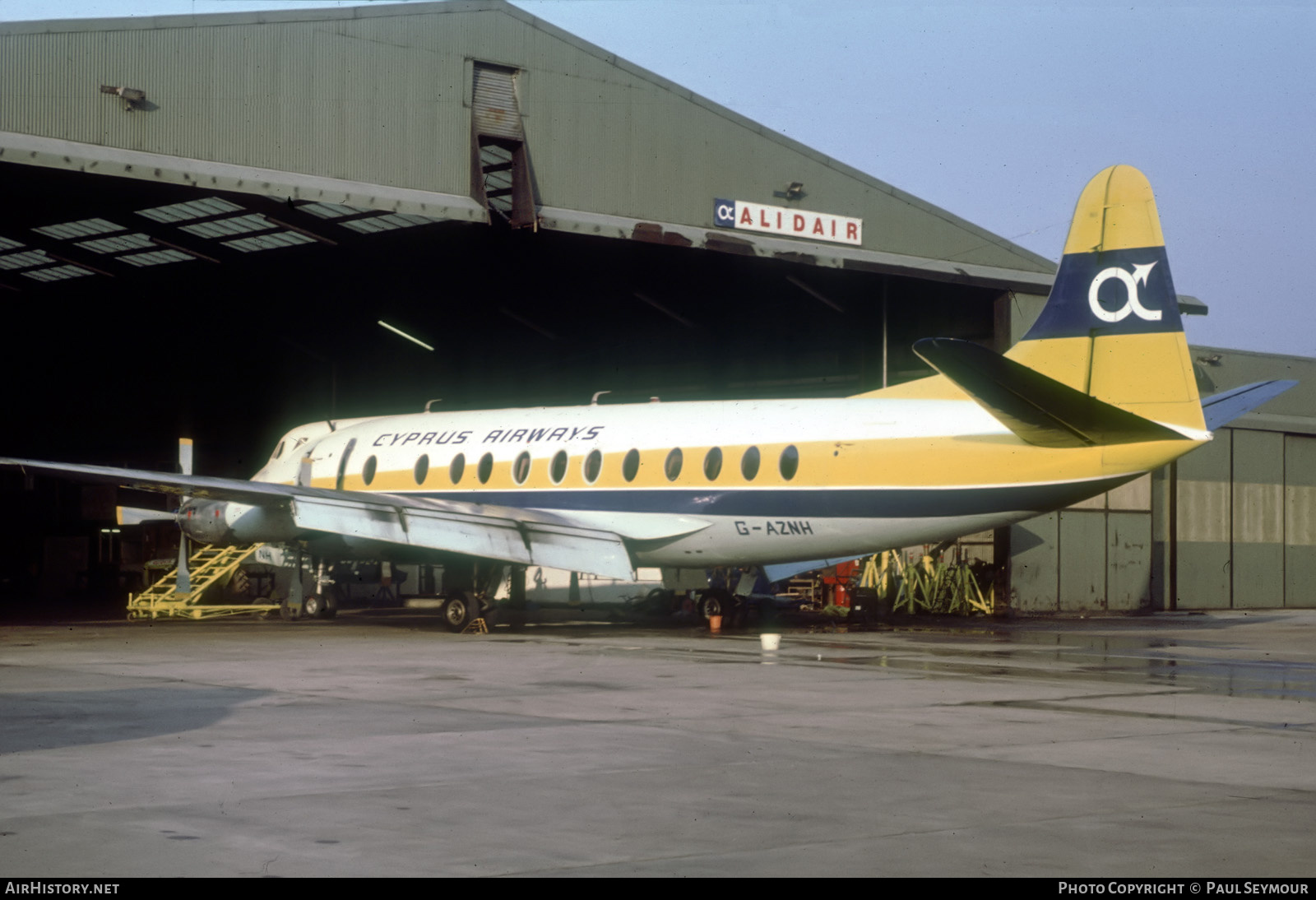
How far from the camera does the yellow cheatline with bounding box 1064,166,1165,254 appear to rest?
63.3 ft

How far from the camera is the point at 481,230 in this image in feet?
96.4

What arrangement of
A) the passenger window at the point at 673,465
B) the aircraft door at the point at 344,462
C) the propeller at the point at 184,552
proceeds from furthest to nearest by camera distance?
the aircraft door at the point at 344,462, the propeller at the point at 184,552, the passenger window at the point at 673,465

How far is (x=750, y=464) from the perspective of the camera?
22.6 m

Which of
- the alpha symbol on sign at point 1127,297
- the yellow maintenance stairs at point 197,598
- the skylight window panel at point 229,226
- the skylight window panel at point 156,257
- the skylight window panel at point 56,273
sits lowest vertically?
the yellow maintenance stairs at point 197,598

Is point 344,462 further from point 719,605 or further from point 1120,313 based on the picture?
point 1120,313

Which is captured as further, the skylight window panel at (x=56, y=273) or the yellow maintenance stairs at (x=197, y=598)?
the skylight window panel at (x=56, y=273)

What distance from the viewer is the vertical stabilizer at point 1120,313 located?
19047mm

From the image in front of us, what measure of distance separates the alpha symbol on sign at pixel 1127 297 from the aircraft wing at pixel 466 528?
736cm

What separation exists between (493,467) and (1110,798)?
19.3m

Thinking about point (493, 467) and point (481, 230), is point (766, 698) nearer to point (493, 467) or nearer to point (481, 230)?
point (493, 467)

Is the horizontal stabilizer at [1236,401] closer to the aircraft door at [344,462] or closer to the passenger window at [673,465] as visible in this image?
the passenger window at [673,465]

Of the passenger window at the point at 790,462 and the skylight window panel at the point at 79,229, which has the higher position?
the skylight window panel at the point at 79,229

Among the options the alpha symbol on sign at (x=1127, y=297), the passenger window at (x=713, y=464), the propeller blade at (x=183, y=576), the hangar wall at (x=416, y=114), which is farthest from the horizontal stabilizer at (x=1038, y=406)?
the propeller blade at (x=183, y=576)

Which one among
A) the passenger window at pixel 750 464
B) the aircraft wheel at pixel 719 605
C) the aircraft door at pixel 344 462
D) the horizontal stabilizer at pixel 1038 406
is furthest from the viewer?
the aircraft door at pixel 344 462
